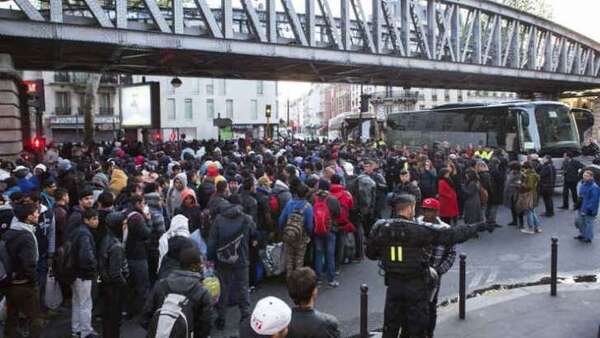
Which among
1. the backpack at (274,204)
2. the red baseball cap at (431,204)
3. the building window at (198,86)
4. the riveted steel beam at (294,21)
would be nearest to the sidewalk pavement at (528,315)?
the red baseball cap at (431,204)

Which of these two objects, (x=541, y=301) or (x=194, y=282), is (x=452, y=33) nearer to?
(x=541, y=301)

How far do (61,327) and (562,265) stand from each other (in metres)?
8.23

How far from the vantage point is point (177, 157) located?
667 inches

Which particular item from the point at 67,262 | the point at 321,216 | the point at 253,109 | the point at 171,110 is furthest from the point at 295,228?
the point at 253,109

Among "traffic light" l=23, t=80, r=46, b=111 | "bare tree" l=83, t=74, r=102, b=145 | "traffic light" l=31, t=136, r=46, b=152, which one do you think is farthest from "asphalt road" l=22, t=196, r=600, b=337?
"bare tree" l=83, t=74, r=102, b=145

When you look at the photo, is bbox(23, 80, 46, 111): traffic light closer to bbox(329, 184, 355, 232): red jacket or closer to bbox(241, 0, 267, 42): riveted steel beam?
bbox(241, 0, 267, 42): riveted steel beam

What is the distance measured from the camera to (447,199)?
36.8 feet

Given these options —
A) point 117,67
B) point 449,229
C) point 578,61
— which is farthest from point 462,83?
point 449,229

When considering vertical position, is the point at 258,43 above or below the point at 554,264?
above

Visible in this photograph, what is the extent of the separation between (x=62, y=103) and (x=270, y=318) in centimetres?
5133

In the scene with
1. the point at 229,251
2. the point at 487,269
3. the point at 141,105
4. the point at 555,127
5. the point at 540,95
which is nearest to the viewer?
the point at 229,251

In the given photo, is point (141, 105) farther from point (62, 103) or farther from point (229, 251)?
point (62, 103)

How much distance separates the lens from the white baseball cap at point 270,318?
3.16 metres

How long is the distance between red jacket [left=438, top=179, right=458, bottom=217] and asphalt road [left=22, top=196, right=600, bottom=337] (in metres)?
0.79
